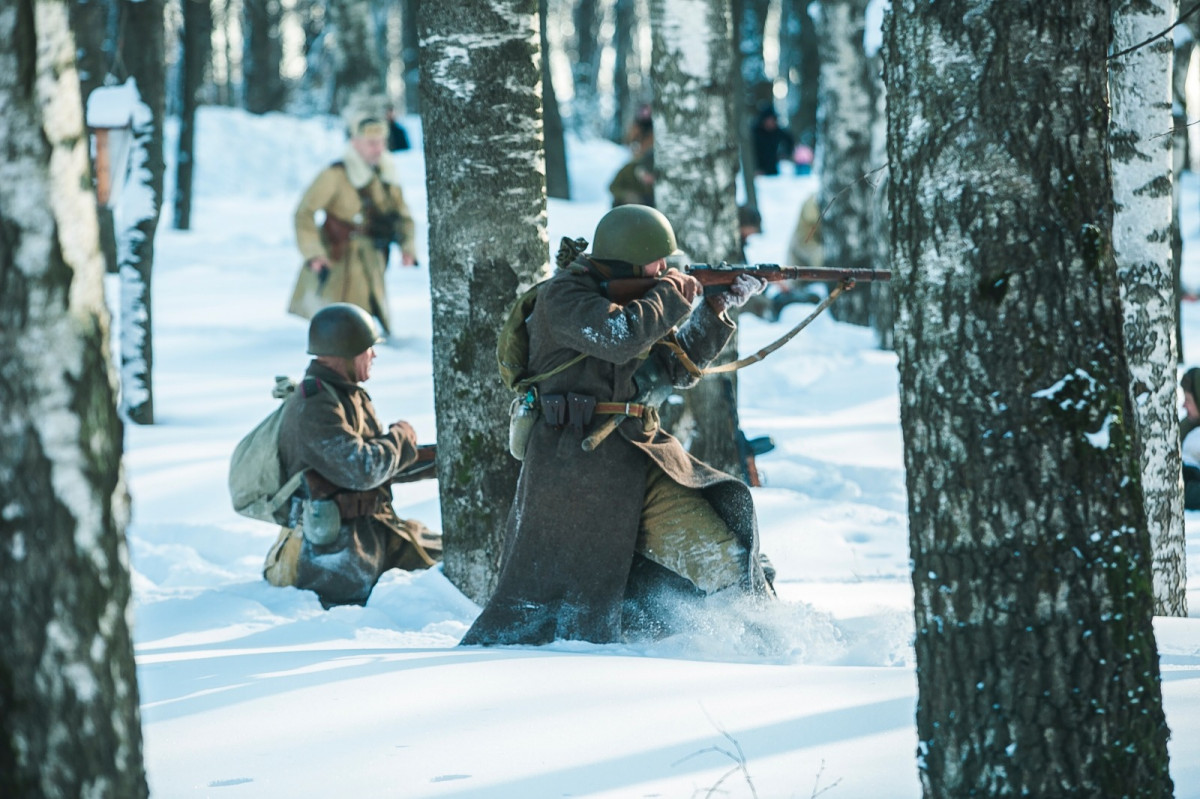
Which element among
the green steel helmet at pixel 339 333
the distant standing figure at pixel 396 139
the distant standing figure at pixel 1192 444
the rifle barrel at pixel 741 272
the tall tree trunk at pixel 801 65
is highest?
the tall tree trunk at pixel 801 65

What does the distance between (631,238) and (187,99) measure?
13280mm

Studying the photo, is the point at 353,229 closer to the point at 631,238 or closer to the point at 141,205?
the point at 141,205

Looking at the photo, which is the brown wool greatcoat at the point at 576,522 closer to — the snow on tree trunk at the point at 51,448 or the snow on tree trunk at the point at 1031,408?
the snow on tree trunk at the point at 1031,408

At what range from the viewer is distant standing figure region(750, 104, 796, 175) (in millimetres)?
24828

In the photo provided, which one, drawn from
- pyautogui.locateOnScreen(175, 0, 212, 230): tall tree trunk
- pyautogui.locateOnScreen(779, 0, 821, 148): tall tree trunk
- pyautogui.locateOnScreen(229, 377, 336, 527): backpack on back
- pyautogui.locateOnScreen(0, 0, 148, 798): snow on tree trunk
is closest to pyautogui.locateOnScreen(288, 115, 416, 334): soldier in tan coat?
pyautogui.locateOnScreen(229, 377, 336, 527): backpack on back

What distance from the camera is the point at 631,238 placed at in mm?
4789

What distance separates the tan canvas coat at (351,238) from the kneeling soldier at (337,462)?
194 inches

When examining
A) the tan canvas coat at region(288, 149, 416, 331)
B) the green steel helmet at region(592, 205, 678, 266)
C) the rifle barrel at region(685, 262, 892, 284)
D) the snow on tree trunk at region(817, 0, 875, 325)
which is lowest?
the rifle barrel at region(685, 262, 892, 284)

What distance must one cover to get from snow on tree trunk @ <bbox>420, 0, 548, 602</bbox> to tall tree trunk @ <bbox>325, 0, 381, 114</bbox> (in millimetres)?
11077

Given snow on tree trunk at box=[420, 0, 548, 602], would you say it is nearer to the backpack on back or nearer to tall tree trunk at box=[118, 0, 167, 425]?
the backpack on back

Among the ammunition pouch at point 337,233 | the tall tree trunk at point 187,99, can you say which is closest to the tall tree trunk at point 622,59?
the tall tree trunk at point 187,99

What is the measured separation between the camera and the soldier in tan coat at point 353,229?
1098 centimetres

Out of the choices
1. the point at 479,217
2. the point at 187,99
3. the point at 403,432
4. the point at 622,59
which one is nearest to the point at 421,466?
the point at 403,432

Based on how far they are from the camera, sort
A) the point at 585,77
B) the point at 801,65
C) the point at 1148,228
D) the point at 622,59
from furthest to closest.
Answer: the point at 585,77 → the point at 622,59 → the point at 801,65 → the point at 1148,228
